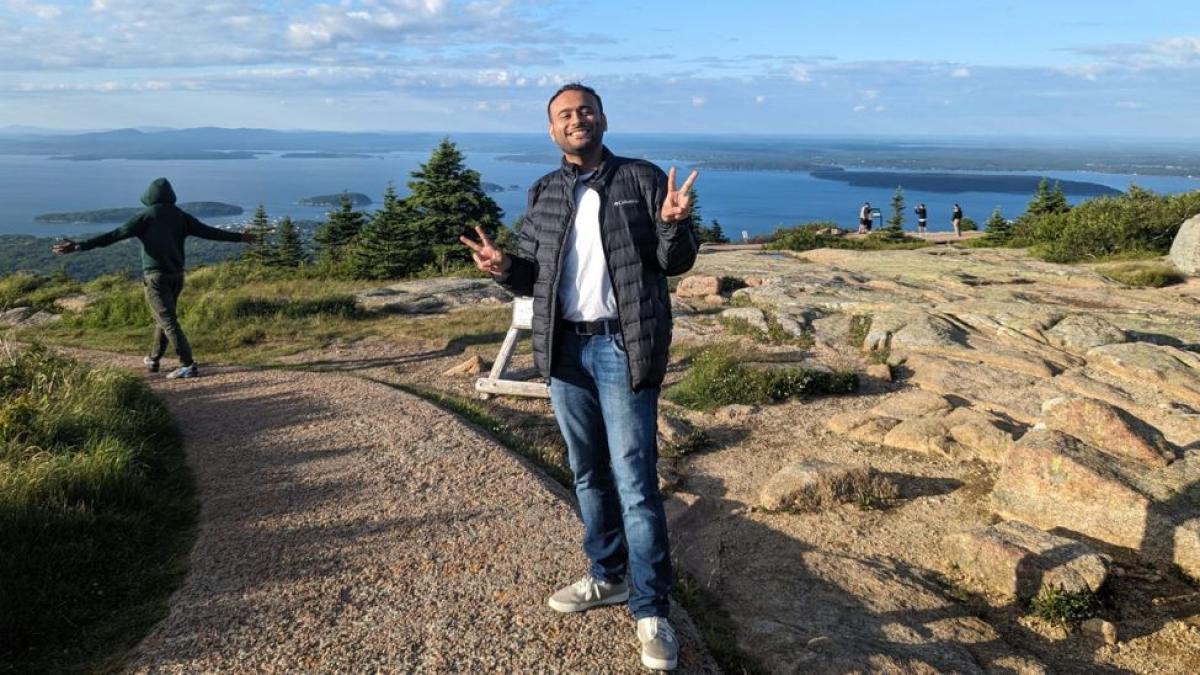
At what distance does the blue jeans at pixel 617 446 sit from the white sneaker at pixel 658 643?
0.13 feet

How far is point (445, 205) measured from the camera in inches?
1106

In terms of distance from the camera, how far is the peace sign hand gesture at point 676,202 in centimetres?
282

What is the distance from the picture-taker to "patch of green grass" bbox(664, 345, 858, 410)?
8.61 meters

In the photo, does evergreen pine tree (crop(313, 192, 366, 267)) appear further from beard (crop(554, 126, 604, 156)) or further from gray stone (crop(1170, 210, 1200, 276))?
beard (crop(554, 126, 604, 156))

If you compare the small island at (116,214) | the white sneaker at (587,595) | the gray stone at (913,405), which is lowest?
the small island at (116,214)

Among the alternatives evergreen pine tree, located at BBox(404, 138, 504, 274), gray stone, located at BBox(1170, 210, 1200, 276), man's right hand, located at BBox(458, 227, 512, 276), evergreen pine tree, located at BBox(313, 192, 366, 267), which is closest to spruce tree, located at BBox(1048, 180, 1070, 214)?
gray stone, located at BBox(1170, 210, 1200, 276)

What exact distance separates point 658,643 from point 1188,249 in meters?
19.1

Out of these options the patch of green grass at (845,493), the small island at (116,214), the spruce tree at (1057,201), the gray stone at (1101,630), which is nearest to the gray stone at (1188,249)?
the spruce tree at (1057,201)

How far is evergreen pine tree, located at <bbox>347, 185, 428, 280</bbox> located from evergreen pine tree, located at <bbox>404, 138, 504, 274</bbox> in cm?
24

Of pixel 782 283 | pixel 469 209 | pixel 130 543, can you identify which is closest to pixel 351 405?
pixel 130 543

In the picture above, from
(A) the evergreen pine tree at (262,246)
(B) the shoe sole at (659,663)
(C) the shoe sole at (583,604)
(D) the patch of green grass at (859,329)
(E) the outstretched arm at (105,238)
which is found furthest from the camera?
(A) the evergreen pine tree at (262,246)

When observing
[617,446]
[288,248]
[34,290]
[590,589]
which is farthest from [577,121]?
[288,248]

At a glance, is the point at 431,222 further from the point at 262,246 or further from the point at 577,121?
the point at 577,121

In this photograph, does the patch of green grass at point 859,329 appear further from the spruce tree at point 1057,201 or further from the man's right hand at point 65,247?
the spruce tree at point 1057,201
